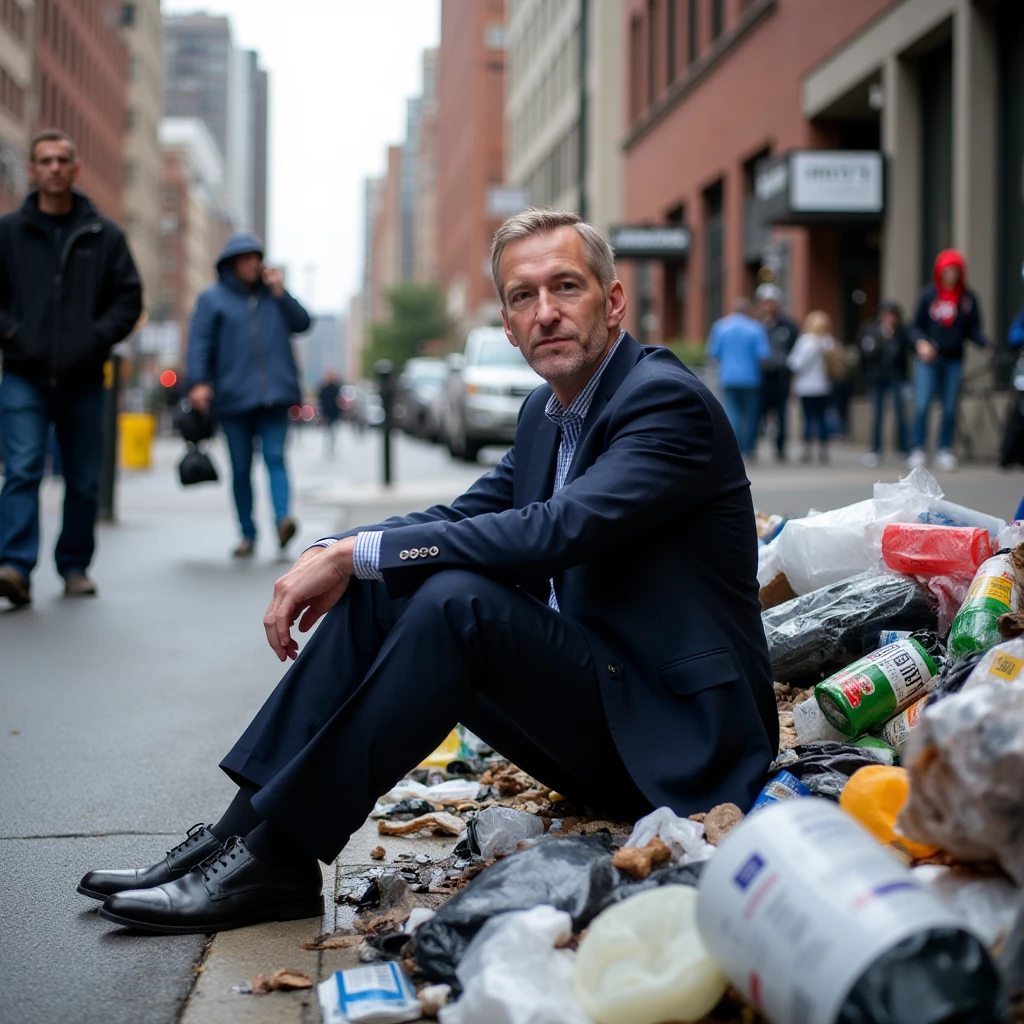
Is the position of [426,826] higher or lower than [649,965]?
lower

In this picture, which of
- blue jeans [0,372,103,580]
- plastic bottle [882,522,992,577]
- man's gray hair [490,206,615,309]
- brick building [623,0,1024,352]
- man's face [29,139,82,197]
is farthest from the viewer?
brick building [623,0,1024,352]

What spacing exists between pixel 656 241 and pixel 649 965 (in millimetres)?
25574

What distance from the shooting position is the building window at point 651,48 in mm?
36844

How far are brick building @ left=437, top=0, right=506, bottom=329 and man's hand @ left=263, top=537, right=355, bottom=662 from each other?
7989 cm

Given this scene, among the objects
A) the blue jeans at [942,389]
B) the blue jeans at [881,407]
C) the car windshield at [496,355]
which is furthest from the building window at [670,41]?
the blue jeans at [942,389]

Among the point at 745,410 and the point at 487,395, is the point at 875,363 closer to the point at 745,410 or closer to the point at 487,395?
the point at 745,410

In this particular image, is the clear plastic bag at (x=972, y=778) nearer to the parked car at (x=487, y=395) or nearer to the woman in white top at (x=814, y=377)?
the woman in white top at (x=814, y=377)

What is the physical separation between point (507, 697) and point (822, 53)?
21374 mm

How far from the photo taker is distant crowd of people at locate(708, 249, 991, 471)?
1494cm

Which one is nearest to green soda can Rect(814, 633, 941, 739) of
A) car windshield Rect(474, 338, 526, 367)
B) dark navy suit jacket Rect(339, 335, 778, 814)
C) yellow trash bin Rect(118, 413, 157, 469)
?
dark navy suit jacket Rect(339, 335, 778, 814)

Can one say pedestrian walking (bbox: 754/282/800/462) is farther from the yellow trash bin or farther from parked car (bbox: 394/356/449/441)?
parked car (bbox: 394/356/449/441)

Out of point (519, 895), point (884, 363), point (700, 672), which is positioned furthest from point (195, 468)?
point (884, 363)

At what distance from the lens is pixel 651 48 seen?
123ft

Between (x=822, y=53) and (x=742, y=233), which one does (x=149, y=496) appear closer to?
(x=822, y=53)
